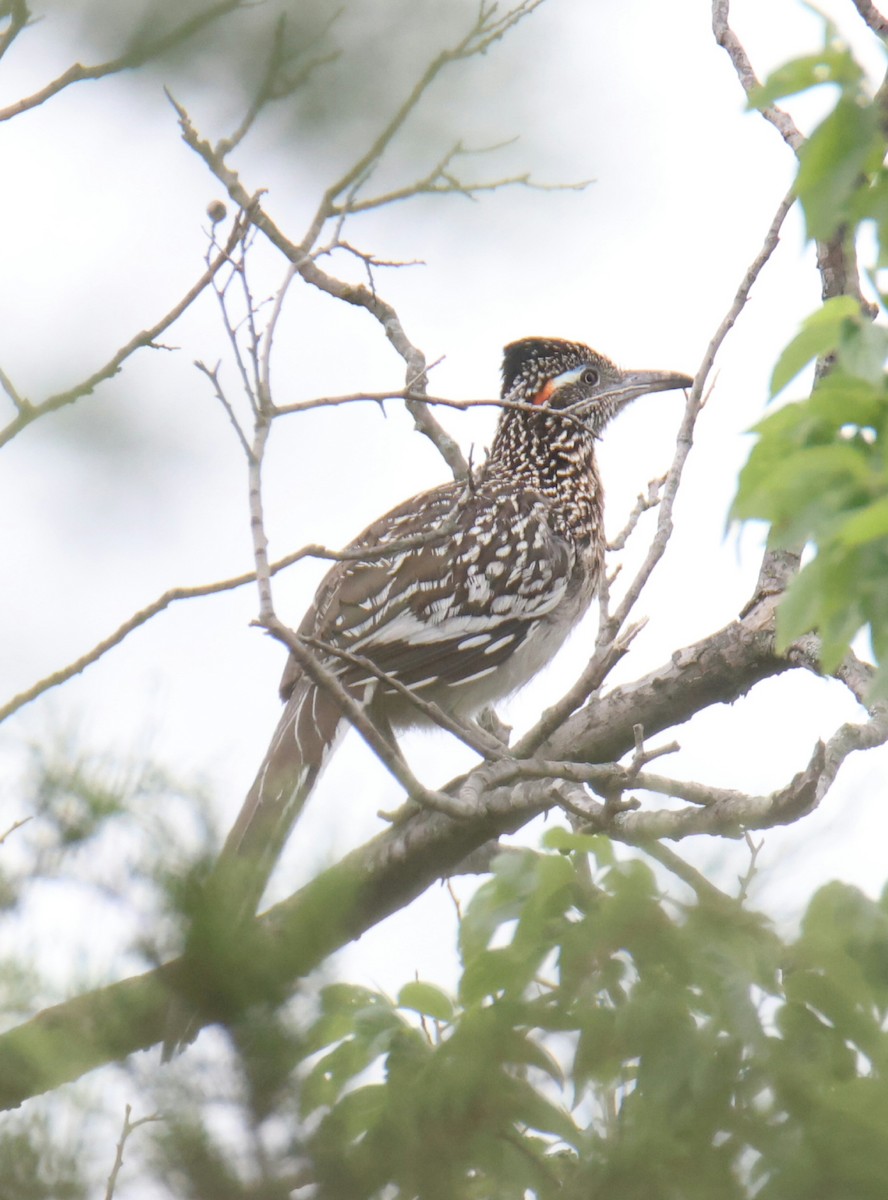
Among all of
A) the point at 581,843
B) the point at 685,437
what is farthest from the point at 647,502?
the point at 581,843

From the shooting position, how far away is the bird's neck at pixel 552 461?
7.39 m

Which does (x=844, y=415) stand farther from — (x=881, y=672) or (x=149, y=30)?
(x=149, y=30)

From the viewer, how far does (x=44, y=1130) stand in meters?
1.46


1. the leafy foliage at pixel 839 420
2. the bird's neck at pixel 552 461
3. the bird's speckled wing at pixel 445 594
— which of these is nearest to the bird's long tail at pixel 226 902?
the leafy foliage at pixel 839 420

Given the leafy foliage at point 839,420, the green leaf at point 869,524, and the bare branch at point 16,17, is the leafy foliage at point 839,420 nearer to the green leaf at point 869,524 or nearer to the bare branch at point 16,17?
the green leaf at point 869,524

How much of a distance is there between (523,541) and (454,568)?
398mm

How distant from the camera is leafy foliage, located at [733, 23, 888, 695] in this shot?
200 cm

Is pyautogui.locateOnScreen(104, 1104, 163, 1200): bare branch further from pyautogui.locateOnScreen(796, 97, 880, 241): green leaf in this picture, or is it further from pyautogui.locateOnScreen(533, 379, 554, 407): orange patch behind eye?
pyautogui.locateOnScreen(533, 379, 554, 407): orange patch behind eye

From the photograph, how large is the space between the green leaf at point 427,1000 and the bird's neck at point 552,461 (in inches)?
198

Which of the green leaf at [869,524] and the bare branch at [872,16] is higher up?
the bare branch at [872,16]

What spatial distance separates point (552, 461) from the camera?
7652mm


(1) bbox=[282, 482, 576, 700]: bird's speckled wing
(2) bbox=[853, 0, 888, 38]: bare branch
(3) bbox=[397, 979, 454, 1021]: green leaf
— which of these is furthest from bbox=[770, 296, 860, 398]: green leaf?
(1) bbox=[282, 482, 576, 700]: bird's speckled wing

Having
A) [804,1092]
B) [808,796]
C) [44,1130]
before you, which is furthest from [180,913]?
[808,796]

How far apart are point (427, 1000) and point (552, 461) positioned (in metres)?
5.50
